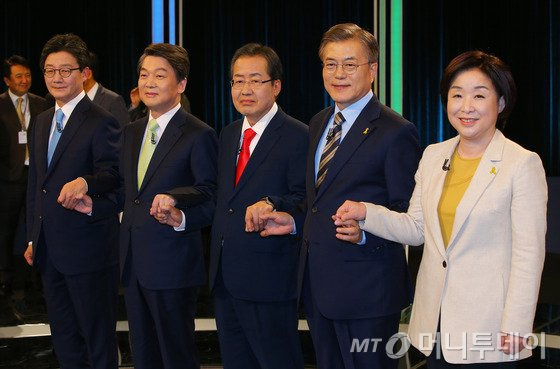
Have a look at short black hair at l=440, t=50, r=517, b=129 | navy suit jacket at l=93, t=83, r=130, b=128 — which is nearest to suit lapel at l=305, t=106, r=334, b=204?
short black hair at l=440, t=50, r=517, b=129

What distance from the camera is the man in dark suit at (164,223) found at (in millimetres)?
3391

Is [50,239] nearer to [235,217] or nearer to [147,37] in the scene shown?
[235,217]

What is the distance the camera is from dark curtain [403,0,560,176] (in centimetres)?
807

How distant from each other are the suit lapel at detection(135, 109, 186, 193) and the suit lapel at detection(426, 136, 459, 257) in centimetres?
113

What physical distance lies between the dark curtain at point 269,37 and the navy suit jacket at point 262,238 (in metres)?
5.36

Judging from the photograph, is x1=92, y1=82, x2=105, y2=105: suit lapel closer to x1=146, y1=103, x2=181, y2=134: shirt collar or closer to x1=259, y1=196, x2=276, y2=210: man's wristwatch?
x1=146, y1=103, x2=181, y2=134: shirt collar

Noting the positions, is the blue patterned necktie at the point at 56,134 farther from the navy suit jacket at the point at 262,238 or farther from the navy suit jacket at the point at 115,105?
the navy suit jacket at the point at 115,105

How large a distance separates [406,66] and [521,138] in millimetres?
1245

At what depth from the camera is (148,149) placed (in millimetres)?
3516

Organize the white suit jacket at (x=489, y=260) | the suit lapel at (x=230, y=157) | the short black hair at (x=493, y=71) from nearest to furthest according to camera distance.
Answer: the white suit jacket at (x=489, y=260)
the short black hair at (x=493, y=71)
the suit lapel at (x=230, y=157)

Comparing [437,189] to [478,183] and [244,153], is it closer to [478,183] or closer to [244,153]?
[478,183]

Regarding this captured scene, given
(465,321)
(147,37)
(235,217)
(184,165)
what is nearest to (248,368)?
(235,217)

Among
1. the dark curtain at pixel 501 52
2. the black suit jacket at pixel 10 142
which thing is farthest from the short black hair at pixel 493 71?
the dark curtain at pixel 501 52

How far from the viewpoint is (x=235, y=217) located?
10.7ft
